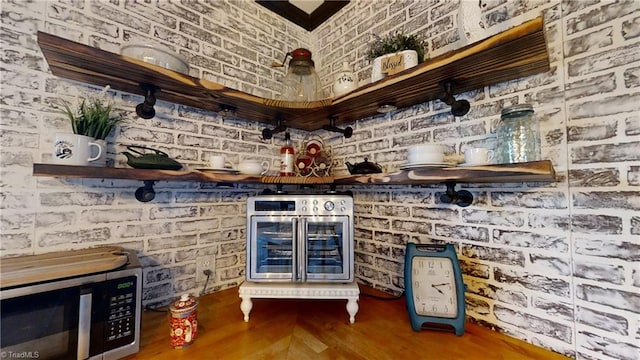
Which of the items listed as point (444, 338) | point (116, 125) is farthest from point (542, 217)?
point (116, 125)

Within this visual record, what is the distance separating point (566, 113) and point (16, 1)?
81.2 inches

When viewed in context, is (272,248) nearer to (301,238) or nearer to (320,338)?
(301,238)

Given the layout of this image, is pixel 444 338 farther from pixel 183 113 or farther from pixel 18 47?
pixel 18 47

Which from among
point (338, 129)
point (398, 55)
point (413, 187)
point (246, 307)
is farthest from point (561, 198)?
point (246, 307)

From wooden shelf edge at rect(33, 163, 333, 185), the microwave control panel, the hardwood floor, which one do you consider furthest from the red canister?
wooden shelf edge at rect(33, 163, 333, 185)

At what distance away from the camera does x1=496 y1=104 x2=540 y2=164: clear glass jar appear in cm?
90

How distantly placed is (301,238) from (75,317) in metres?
0.80

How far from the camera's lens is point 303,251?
119 cm

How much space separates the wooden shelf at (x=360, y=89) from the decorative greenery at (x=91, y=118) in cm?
11

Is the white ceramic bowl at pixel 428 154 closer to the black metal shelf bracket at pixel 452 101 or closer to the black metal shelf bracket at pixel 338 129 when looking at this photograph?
the black metal shelf bracket at pixel 452 101

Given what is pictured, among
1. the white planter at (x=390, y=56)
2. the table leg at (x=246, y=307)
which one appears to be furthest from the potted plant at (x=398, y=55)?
the table leg at (x=246, y=307)

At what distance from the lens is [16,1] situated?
95 centimetres

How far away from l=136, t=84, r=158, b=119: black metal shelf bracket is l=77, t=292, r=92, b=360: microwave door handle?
0.80 m

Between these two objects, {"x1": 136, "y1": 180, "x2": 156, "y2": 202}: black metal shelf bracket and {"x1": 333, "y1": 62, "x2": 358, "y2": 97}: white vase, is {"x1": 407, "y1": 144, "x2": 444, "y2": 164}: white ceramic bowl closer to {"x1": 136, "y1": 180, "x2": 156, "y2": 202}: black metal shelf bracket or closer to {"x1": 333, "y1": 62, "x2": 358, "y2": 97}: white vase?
{"x1": 333, "y1": 62, "x2": 358, "y2": 97}: white vase
